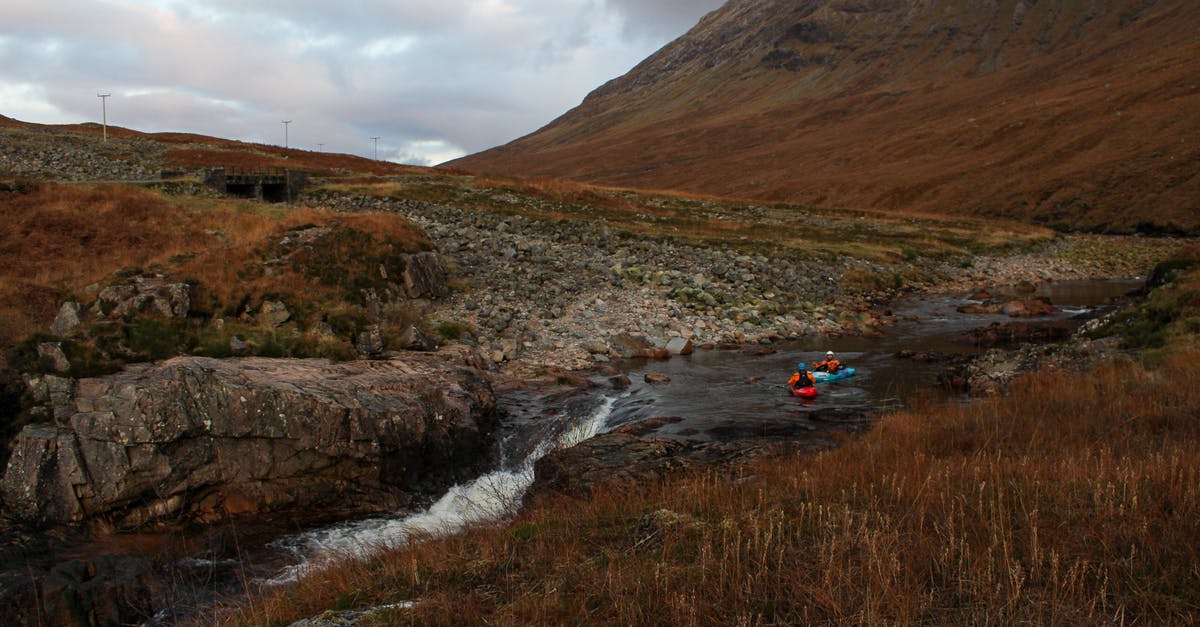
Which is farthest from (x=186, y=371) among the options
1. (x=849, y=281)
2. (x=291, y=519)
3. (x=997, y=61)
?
(x=997, y=61)

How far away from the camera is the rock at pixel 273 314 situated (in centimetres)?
1828

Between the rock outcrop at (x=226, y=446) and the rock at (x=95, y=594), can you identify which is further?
the rock outcrop at (x=226, y=446)

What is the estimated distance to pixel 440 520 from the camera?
12109 millimetres

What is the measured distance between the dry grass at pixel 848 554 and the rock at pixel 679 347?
611 inches

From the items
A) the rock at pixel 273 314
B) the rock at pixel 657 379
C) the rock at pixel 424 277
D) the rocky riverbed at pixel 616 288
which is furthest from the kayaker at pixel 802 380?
the rock at pixel 424 277

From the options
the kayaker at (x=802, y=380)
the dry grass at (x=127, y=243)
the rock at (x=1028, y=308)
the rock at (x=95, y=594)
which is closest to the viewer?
the rock at (x=95, y=594)

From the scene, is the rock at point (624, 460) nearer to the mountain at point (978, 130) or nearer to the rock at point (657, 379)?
the rock at point (657, 379)

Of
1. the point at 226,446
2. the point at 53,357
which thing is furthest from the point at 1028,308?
the point at 53,357

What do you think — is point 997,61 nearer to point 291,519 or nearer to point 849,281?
point 849,281

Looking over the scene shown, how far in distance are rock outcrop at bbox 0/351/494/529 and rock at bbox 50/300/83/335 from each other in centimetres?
291

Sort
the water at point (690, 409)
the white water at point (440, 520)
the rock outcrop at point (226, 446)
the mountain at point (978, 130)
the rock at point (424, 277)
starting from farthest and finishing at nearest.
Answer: the mountain at point (978, 130) < the rock at point (424, 277) < the water at point (690, 409) < the rock outcrop at point (226, 446) < the white water at point (440, 520)

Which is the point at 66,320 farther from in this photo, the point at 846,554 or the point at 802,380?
the point at 802,380

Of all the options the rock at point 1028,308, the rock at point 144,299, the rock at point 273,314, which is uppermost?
the rock at point 144,299

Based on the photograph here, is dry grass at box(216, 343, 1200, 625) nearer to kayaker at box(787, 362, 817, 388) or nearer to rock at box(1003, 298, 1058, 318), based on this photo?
kayaker at box(787, 362, 817, 388)
